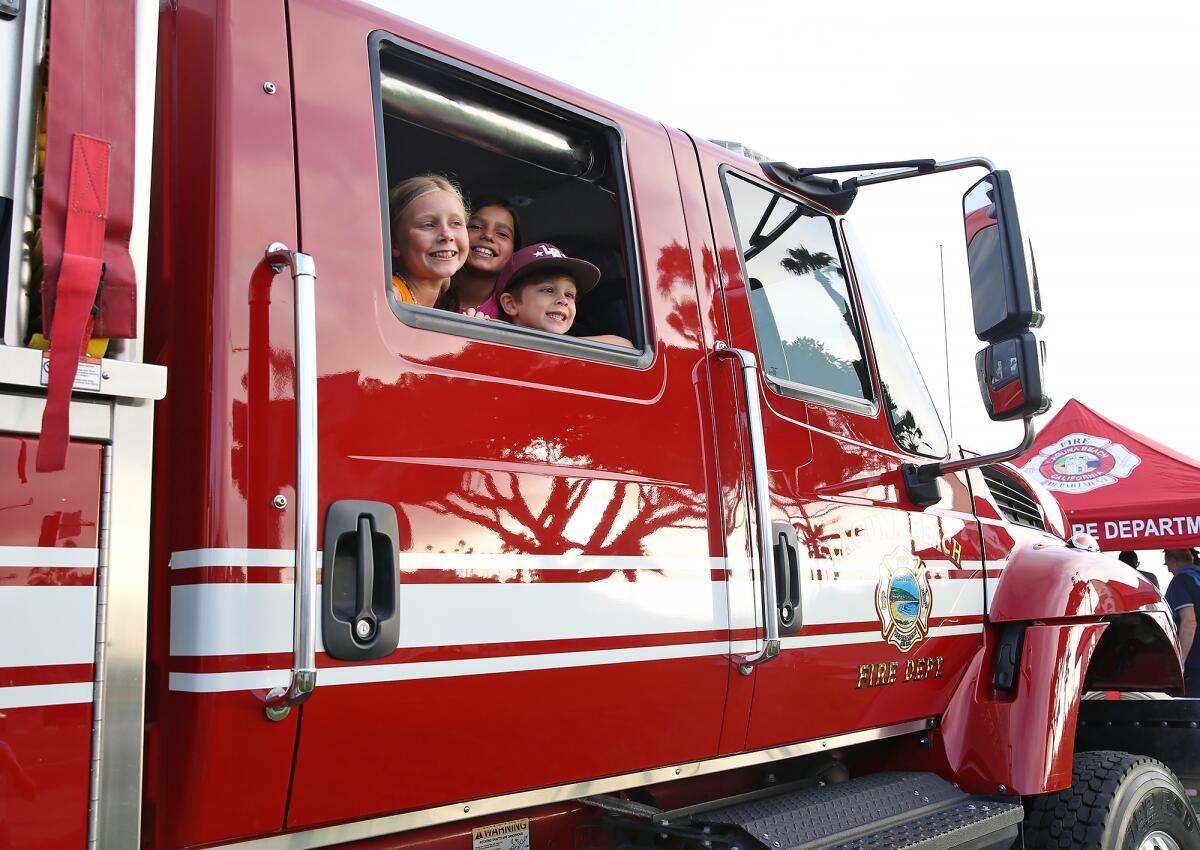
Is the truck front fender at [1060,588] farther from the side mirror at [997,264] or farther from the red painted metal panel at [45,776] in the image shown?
the red painted metal panel at [45,776]

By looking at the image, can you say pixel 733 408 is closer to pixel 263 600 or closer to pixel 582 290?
pixel 582 290

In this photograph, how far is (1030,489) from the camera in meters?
4.09

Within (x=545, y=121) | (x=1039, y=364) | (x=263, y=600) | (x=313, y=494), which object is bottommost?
(x=263, y=600)

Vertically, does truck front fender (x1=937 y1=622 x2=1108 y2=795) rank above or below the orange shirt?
below

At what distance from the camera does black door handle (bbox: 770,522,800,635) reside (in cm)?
256

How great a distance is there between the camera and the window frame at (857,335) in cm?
279

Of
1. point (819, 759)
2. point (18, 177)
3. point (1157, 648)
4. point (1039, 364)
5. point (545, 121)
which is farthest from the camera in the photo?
point (1157, 648)

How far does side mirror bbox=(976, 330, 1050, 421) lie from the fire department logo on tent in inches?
284

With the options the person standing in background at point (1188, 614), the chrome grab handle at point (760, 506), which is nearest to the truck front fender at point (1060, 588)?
the chrome grab handle at point (760, 506)

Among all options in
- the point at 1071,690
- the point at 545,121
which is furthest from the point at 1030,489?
the point at 545,121

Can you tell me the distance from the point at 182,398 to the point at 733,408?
132 centimetres

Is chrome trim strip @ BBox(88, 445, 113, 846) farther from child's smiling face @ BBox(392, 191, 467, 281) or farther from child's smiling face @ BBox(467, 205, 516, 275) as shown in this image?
child's smiling face @ BBox(467, 205, 516, 275)

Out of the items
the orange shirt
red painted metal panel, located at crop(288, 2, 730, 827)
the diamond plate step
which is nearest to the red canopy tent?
the diamond plate step

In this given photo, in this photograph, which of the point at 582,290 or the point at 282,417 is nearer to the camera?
the point at 282,417
